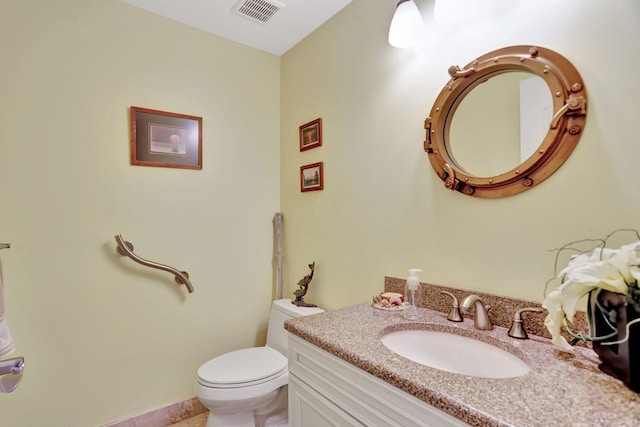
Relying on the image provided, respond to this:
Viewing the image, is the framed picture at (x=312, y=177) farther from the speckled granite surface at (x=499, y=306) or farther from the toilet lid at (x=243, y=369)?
the toilet lid at (x=243, y=369)

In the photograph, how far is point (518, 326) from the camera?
945 millimetres

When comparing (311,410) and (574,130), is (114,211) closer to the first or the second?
(311,410)

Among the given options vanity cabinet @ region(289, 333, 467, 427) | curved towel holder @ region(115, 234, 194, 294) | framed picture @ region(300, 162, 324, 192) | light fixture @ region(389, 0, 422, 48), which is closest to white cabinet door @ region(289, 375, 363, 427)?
vanity cabinet @ region(289, 333, 467, 427)

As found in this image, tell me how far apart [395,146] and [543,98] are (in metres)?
0.59

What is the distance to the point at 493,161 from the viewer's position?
1110 millimetres

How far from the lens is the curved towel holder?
1.65 meters

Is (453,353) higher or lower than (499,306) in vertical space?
lower

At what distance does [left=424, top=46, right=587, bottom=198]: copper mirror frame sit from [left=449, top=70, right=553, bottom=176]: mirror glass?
2 cm

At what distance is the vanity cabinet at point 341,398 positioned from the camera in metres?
0.72

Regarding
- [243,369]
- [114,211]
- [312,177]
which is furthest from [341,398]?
[114,211]

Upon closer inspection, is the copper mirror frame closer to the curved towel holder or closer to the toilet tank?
the toilet tank

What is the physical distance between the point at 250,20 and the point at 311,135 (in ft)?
2.55

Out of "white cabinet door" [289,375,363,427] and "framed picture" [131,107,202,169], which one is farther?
"framed picture" [131,107,202,169]

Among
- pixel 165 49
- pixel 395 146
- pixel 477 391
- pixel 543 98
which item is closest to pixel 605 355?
pixel 477 391
